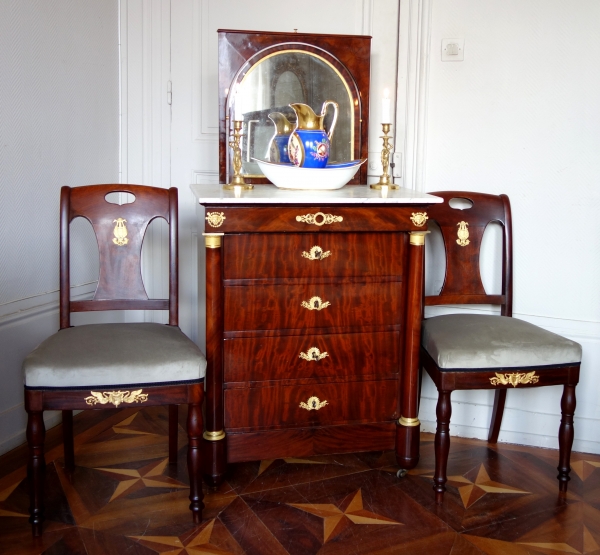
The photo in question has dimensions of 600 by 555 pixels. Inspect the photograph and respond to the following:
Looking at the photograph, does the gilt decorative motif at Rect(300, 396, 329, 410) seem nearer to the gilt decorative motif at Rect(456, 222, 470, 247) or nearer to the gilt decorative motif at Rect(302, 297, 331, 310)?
the gilt decorative motif at Rect(302, 297, 331, 310)

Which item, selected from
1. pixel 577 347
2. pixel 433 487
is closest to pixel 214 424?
pixel 433 487

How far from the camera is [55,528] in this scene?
6.93 ft

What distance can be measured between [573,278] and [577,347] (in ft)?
1.61

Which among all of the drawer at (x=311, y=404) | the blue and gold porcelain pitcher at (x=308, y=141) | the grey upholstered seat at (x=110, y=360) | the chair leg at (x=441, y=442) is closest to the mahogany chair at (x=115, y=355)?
the grey upholstered seat at (x=110, y=360)

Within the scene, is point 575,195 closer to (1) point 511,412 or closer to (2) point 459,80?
(2) point 459,80

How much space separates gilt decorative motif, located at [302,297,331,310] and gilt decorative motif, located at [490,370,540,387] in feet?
1.95

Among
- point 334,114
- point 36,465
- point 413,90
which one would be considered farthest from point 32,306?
point 413,90

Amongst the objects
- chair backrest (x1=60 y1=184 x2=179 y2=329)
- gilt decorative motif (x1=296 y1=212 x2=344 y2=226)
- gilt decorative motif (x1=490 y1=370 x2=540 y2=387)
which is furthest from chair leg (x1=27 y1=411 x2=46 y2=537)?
gilt decorative motif (x1=490 y1=370 x2=540 y2=387)

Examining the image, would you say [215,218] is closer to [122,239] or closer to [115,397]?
[122,239]

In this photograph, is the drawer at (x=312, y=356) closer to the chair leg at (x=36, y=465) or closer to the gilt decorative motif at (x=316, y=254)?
the gilt decorative motif at (x=316, y=254)

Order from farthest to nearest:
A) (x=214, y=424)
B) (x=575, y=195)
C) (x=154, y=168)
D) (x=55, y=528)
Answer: (x=154, y=168), (x=575, y=195), (x=214, y=424), (x=55, y=528)

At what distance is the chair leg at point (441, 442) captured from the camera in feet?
7.63

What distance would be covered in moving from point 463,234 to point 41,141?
163 cm

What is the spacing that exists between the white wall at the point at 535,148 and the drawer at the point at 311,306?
2.33 ft
